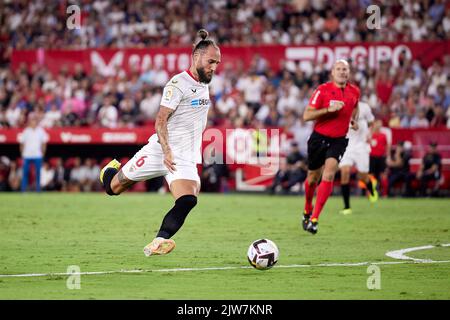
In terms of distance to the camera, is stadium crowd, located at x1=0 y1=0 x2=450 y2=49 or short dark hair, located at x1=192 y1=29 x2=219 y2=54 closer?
short dark hair, located at x1=192 y1=29 x2=219 y2=54

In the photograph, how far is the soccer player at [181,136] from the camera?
37.0ft

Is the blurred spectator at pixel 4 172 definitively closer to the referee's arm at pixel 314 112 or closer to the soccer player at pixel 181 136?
the referee's arm at pixel 314 112

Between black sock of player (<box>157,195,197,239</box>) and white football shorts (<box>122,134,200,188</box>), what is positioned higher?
white football shorts (<box>122,134,200,188</box>)

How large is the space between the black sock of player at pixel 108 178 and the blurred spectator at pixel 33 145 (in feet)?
52.7

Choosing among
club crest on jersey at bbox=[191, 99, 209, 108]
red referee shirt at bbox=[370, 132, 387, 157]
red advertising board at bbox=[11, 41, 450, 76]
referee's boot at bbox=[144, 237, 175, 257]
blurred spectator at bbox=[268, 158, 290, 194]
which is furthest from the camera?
red advertising board at bbox=[11, 41, 450, 76]

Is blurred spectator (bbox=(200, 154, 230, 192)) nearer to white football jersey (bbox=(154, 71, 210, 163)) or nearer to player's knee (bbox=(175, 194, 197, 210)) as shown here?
white football jersey (bbox=(154, 71, 210, 163))

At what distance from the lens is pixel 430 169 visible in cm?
2641

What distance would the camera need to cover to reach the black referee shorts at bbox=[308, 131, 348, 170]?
16031 mm

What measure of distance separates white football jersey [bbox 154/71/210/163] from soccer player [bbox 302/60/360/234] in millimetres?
4516

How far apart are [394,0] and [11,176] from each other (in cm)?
1364

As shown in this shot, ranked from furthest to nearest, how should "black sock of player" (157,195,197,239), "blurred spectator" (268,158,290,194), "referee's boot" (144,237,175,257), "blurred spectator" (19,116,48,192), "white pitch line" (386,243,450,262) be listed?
"blurred spectator" (19,116,48,192)
"blurred spectator" (268,158,290,194)
"white pitch line" (386,243,450,262)
"black sock of player" (157,195,197,239)
"referee's boot" (144,237,175,257)

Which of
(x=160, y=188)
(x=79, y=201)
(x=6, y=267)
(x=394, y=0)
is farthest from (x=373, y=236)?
(x=394, y=0)

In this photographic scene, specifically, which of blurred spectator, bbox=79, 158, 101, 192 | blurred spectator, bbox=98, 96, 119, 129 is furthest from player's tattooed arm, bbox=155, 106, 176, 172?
blurred spectator, bbox=79, 158, 101, 192
